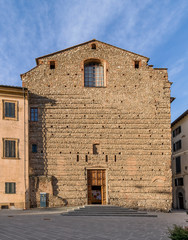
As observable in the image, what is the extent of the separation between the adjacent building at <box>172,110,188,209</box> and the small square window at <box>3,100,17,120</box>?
17837 mm

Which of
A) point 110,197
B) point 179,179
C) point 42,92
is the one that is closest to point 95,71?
point 42,92


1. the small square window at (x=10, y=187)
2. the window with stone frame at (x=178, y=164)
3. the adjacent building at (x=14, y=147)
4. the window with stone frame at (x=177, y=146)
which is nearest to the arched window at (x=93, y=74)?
the adjacent building at (x=14, y=147)

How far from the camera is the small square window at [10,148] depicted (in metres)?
21.4

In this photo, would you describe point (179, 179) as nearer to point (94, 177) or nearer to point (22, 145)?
point (94, 177)

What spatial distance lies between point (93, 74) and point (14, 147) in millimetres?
8781

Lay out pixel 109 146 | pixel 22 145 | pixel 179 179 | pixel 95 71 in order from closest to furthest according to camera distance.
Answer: pixel 22 145
pixel 109 146
pixel 95 71
pixel 179 179

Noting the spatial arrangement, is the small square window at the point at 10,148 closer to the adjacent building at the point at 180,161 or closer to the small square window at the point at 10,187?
the small square window at the point at 10,187

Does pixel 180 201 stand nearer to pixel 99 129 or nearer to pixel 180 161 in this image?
pixel 180 161

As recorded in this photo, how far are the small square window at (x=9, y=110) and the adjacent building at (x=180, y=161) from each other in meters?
17.8

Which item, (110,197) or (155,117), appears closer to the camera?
(110,197)

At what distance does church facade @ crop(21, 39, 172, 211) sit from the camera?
22844mm

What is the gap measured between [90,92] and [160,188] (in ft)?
30.4

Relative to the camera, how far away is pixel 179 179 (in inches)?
1313

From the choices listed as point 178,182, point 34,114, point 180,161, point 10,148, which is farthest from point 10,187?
point 178,182
